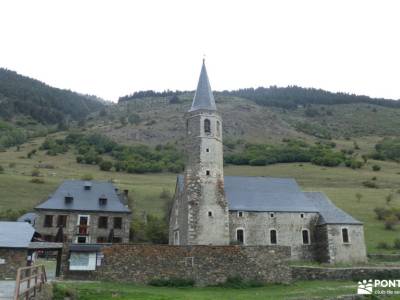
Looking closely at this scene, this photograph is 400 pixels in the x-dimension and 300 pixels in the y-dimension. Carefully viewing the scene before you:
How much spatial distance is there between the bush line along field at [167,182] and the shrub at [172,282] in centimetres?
2603

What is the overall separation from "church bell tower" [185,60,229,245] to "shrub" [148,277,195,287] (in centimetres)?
1017

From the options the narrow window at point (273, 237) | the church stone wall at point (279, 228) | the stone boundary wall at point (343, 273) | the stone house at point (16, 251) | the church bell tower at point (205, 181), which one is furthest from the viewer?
the narrow window at point (273, 237)

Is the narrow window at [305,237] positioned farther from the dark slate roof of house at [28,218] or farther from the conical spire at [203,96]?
the dark slate roof of house at [28,218]

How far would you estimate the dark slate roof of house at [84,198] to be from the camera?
46.7 m

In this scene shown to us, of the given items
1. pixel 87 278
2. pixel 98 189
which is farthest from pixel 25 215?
pixel 87 278

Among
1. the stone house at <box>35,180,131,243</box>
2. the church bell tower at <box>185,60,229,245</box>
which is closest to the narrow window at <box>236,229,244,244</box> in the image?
the church bell tower at <box>185,60,229,245</box>

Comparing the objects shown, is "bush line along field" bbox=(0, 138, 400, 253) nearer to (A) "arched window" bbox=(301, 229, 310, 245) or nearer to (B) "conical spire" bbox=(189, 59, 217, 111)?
(A) "arched window" bbox=(301, 229, 310, 245)

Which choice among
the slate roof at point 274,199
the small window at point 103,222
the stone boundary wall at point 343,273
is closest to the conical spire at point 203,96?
the slate roof at point 274,199

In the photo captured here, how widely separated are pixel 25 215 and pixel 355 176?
67528mm

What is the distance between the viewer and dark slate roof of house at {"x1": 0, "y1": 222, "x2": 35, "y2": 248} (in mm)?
26906

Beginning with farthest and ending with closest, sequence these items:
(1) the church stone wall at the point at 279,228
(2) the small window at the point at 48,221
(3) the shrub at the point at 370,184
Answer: (3) the shrub at the point at 370,184, (2) the small window at the point at 48,221, (1) the church stone wall at the point at 279,228

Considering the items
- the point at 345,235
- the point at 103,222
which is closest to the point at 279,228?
the point at 345,235

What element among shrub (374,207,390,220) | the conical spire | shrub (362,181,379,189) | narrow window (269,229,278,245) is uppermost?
the conical spire

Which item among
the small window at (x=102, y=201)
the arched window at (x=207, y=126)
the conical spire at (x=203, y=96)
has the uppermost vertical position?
the conical spire at (x=203, y=96)
